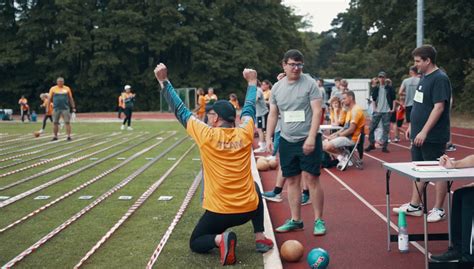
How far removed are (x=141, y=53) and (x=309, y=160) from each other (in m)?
50.5

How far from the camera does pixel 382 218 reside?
22.8 ft

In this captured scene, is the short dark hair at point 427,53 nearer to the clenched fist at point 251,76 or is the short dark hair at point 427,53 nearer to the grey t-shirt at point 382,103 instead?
the clenched fist at point 251,76

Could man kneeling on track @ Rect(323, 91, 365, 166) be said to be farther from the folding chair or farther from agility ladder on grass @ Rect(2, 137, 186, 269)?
agility ladder on grass @ Rect(2, 137, 186, 269)

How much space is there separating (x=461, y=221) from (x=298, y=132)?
1.97 meters

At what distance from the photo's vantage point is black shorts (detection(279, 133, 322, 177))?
6.07m

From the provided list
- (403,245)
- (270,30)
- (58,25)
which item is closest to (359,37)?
(270,30)

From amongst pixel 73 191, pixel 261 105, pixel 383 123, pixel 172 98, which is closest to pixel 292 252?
pixel 172 98


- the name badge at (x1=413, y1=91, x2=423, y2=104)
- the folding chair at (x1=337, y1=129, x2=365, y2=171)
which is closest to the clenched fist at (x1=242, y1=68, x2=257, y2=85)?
the name badge at (x1=413, y1=91, x2=423, y2=104)

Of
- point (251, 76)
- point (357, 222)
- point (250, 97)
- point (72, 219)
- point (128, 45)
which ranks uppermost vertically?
point (128, 45)

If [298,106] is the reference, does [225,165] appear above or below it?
below

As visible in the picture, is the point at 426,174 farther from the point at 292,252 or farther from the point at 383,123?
the point at 383,123

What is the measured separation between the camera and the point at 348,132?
1136 cm

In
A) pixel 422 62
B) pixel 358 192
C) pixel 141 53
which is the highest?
pixel 141 53

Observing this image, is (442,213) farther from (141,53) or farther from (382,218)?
(141,53)
